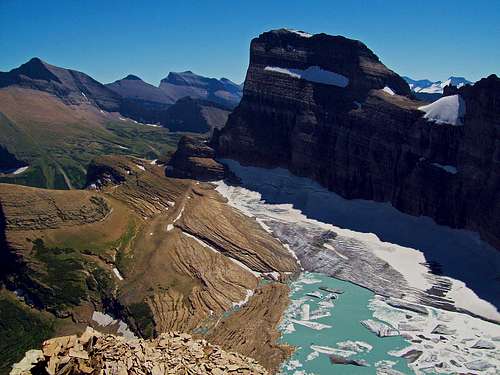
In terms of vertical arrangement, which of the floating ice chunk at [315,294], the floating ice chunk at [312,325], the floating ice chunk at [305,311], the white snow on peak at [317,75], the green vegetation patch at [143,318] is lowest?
the green vegetation patch at [143,318]

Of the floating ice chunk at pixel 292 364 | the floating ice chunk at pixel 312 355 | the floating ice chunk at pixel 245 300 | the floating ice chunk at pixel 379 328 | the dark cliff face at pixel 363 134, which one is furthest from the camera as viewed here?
the dark cliff face at pixel 363 134

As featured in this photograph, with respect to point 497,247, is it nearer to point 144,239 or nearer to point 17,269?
point 144,239

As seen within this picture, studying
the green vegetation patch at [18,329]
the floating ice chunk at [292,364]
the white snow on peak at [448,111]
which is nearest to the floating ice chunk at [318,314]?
the floating ice chunk at [292,364]

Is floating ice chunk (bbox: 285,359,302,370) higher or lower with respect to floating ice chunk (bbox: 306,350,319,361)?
lower

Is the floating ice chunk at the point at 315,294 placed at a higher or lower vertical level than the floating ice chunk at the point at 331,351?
higher

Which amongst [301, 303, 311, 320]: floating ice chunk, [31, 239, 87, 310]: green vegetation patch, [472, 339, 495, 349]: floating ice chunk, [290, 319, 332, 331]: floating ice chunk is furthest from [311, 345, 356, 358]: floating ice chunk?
[31, 239, 87, 310]: green vegetation patch

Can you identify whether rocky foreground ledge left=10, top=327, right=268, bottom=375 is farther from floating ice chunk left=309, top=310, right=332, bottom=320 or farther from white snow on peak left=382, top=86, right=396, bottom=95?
white snow on peak left=382, top=86, right=396, bottom=95

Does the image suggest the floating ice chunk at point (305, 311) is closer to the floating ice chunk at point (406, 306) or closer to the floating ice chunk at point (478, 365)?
the floating ice chunk at point (406, 306)

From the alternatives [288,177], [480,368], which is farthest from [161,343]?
[288,177]
